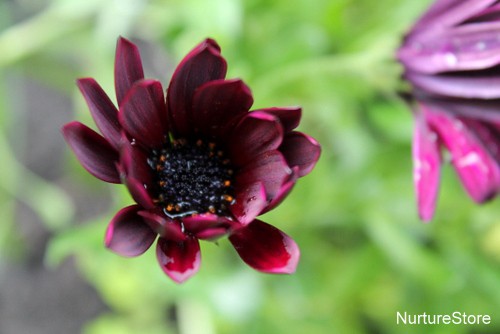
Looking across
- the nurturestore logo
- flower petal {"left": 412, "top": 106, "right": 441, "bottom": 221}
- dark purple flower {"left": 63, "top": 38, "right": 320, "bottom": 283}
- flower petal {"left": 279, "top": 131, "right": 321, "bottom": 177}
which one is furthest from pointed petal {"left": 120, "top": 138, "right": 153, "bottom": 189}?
the nurturestore logo

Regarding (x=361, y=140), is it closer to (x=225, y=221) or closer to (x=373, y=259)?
(x=373, y=259)

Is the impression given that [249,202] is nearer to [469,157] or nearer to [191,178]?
[191,178]

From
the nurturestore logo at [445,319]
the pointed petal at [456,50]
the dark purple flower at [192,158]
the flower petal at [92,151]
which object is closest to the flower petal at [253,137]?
the dark purple flower at [192,158]

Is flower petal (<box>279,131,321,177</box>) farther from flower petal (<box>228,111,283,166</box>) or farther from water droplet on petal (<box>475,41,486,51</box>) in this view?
water droplet on petal (<box>475,41,486,51</box>)

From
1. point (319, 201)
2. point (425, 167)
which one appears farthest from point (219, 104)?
point (319, 201)

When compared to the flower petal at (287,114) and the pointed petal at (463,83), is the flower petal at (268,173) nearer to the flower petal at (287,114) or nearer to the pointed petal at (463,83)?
the flower petal at (287,114)

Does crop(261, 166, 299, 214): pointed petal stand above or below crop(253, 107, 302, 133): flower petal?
below

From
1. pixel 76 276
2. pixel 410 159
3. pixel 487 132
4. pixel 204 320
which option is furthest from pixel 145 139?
pixel 76 276
